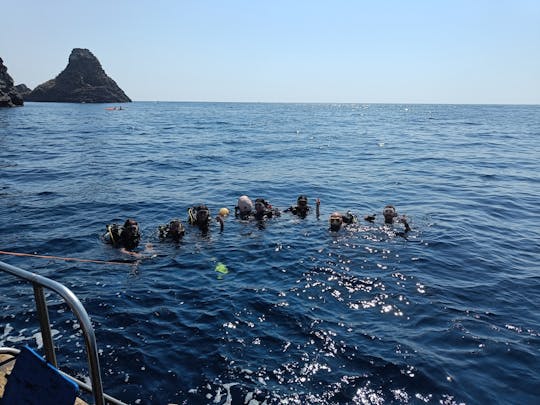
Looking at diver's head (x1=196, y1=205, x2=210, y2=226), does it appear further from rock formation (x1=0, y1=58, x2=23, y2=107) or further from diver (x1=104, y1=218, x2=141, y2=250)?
rock formation (x1=0, y1=58, x2=23, y2=107)

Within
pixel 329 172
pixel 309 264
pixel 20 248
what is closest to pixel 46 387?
pixel 309 264

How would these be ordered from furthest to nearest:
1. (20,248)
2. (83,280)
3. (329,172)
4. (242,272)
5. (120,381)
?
(329,172) → (20,248) → (242,272) → (83,280) → (120,381)

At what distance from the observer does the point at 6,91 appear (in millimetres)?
92938

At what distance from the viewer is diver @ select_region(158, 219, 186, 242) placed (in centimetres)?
1428

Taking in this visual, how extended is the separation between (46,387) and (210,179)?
22.5m

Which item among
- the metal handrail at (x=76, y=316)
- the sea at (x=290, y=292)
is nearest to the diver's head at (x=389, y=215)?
the sea at (x=290, y=292)

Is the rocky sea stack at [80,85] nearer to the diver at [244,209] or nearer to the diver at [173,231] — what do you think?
the diver at [244,209]

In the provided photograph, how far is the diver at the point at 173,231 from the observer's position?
1428 cm

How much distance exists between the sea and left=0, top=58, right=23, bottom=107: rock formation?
266 feet

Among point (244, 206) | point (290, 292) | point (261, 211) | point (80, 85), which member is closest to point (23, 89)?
point (80, 85)

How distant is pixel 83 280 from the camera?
11250 millimetres

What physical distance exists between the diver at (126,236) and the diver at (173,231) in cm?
103

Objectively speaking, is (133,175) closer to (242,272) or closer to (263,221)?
(263,221)

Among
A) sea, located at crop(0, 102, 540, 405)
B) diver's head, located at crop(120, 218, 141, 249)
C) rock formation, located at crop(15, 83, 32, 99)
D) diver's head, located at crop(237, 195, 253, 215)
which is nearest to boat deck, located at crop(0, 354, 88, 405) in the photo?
sea, located at crop(0, 102, 540, 405)
